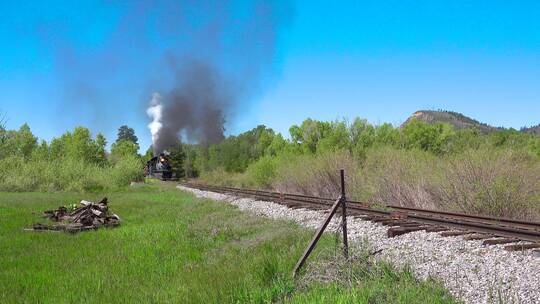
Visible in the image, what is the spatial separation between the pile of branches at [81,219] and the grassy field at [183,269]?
891mm

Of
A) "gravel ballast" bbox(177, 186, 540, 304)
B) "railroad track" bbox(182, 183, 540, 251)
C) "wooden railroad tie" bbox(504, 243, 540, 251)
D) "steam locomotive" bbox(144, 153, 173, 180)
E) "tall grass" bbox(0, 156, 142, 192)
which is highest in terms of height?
"steam locomotive" bbox(144, 153, 173, 180)

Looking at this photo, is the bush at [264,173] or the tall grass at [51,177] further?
the tall grass at [51,177]

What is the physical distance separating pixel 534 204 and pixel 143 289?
37.9 feet

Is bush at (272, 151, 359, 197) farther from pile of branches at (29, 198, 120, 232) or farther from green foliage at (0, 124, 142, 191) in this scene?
green foliage at (0, 124, 142, 191)

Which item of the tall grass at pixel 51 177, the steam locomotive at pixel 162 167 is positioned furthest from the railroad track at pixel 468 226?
the steam locomotive at pixel 162 167

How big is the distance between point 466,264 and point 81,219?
14722 mm

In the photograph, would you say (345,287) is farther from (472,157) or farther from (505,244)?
(472,157)

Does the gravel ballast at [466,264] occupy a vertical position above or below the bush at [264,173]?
below

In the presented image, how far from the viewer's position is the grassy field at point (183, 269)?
6895mm

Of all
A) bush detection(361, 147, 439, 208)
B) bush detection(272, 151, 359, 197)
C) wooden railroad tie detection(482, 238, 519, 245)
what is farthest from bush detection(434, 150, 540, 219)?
bush detection(272, 151, 359, 197)

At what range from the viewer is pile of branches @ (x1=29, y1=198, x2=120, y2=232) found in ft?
55.7

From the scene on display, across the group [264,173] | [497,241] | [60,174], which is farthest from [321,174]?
[60,174]

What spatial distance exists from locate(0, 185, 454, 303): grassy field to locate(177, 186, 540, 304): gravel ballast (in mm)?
476

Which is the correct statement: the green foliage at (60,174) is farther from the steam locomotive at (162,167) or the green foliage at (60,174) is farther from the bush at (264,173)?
the bush at (264,173)
